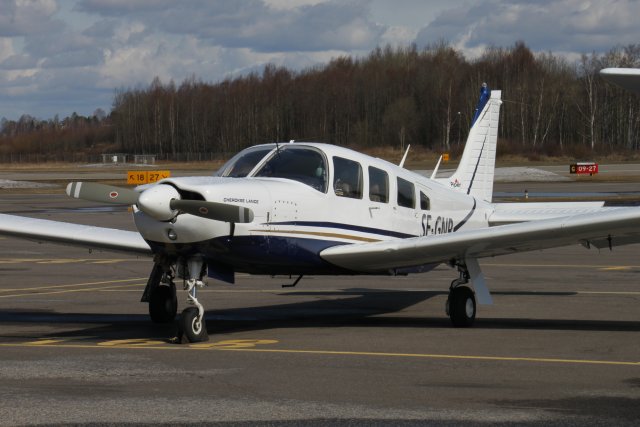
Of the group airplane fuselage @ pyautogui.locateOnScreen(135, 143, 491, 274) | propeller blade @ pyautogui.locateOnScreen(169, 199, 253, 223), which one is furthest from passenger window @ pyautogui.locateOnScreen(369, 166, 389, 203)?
propeller blade @ pyautogui.locateOnScreen(169, 199, 253, 223)

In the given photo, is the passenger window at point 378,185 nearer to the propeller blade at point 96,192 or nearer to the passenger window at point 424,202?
the passenger window at point 424,202

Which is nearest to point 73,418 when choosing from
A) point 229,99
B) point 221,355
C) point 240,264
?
point 221,355

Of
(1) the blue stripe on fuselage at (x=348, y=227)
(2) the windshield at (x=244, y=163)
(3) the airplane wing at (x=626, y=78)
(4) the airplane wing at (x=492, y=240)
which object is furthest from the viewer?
(2) the windshield at (x=244, y=163)

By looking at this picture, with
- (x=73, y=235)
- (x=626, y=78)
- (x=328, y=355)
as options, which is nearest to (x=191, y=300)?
(x=328, y=355)

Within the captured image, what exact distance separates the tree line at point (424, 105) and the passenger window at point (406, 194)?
302 feet

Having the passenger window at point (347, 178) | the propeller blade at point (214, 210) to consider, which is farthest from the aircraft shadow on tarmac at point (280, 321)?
the propeller blade at point (214, 210)

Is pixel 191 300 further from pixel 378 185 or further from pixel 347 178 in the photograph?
pixel 378 185

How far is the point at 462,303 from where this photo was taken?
13.6 metres

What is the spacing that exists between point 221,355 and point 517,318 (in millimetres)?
4944

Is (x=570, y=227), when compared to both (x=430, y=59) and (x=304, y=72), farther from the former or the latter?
(x=430, y=59)

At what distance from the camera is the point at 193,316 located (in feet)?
39.7

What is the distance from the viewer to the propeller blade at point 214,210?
37.3ft

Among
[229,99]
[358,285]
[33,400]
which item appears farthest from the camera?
[229,99]

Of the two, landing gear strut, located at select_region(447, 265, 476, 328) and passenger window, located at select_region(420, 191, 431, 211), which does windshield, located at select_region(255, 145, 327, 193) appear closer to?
landing gear strut, located at select_region(447, 265, 476, 328)
